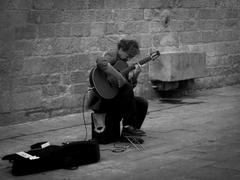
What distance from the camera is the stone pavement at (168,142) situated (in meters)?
5.87

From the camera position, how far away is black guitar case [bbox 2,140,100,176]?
592cm

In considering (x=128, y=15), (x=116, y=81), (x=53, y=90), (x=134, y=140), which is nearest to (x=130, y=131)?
(x=134, y=140)

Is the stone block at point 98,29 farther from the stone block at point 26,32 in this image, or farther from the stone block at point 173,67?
the stone block at point 173,67

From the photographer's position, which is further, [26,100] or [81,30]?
[81,30]

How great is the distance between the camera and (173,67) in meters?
10.7

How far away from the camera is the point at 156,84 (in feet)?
35.5

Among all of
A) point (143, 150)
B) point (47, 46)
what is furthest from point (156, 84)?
point (143, 150)

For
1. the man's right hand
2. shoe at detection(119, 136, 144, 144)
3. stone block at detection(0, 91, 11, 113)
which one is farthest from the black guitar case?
stone block at detection(0, 91, 11, 113)

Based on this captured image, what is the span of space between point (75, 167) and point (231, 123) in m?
2.95

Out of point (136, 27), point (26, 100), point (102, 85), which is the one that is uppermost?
point (136, 27)

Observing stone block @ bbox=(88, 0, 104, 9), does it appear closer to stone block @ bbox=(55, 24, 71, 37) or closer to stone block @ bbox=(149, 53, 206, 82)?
stone block @ bbox=(55, 24, 71, 37)

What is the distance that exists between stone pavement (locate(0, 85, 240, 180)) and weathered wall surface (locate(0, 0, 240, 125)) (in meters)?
0.33

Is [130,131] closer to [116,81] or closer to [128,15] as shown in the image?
[116,81]

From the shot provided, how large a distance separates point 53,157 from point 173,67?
4986 millimetres
